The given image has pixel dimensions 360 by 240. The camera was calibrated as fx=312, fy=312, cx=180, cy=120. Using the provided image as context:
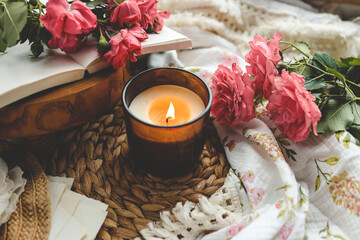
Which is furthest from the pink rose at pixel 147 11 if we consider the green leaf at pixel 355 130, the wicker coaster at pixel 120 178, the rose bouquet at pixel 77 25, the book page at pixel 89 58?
the green leaf at pixel 355 130

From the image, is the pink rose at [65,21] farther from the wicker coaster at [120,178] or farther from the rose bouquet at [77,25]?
the wicker coaster at [120,178]

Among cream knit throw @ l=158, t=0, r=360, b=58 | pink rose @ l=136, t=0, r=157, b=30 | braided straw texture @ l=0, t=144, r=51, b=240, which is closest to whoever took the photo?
braided straw texture @ l=0, t=144, r=51, b=240

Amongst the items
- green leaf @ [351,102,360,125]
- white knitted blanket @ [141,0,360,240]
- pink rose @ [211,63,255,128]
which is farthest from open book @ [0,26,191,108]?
green leaf @ [351,102,360,125]

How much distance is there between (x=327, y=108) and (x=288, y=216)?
0.69 feet

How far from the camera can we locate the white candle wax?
0.53 m

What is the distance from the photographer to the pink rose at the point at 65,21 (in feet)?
1.57

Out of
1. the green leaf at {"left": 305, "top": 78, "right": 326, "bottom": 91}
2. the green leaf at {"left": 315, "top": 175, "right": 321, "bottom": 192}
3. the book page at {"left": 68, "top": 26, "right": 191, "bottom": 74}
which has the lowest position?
the green leaf at {"left": 315, "top": 175, "right": 321, "bottom": 192}

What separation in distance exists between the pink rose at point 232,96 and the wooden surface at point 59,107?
0.20 m

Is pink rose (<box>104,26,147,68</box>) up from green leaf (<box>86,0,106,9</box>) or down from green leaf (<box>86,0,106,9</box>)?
down

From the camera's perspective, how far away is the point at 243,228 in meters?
0.49

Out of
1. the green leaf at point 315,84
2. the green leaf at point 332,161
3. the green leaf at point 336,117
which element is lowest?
the green leaf at point 332,161

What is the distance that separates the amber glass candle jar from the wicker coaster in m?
0.03

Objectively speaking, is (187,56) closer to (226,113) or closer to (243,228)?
(226,113)

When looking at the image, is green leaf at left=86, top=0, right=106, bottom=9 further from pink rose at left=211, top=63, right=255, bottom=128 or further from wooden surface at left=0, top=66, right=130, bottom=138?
pink rose at left=211, top=63, right=255, bottom=128
